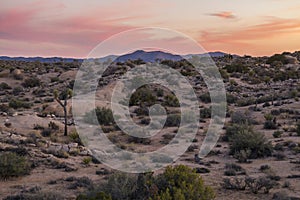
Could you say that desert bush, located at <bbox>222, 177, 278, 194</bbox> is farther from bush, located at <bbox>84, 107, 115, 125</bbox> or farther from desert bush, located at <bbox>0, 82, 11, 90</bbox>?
desert bush, located at <bbox>0, 82, 11, 90</bbox>

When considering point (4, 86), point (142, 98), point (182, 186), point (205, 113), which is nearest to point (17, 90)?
point (4, 86)

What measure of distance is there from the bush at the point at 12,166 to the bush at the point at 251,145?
8.17 metres

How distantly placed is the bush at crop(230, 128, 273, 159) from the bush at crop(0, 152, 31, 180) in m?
8.17

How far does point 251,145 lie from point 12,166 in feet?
30.7

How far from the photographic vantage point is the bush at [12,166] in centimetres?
1252

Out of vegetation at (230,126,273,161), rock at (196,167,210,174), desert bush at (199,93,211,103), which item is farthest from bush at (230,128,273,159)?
desert bush at (199,93,211,103)

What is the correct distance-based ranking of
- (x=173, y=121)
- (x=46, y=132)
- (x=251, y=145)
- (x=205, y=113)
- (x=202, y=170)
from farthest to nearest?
(x=205, y=113) → (x=173, y=121) → (x=46, y=132) → (x=251, y=145) → (x=202, y=170)

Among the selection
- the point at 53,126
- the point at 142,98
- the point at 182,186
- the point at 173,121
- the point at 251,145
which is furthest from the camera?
the point at 142,98

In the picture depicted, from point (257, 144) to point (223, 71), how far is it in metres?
31.3

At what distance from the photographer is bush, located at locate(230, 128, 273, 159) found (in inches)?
623

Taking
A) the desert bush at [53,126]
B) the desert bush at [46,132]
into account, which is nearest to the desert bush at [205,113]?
the desert bush at [53,126]

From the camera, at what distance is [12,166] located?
12695 mm

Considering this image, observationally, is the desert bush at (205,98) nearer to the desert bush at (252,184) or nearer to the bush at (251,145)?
the bush at (251,145)

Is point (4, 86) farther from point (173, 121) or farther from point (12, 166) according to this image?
point (12, 166)
